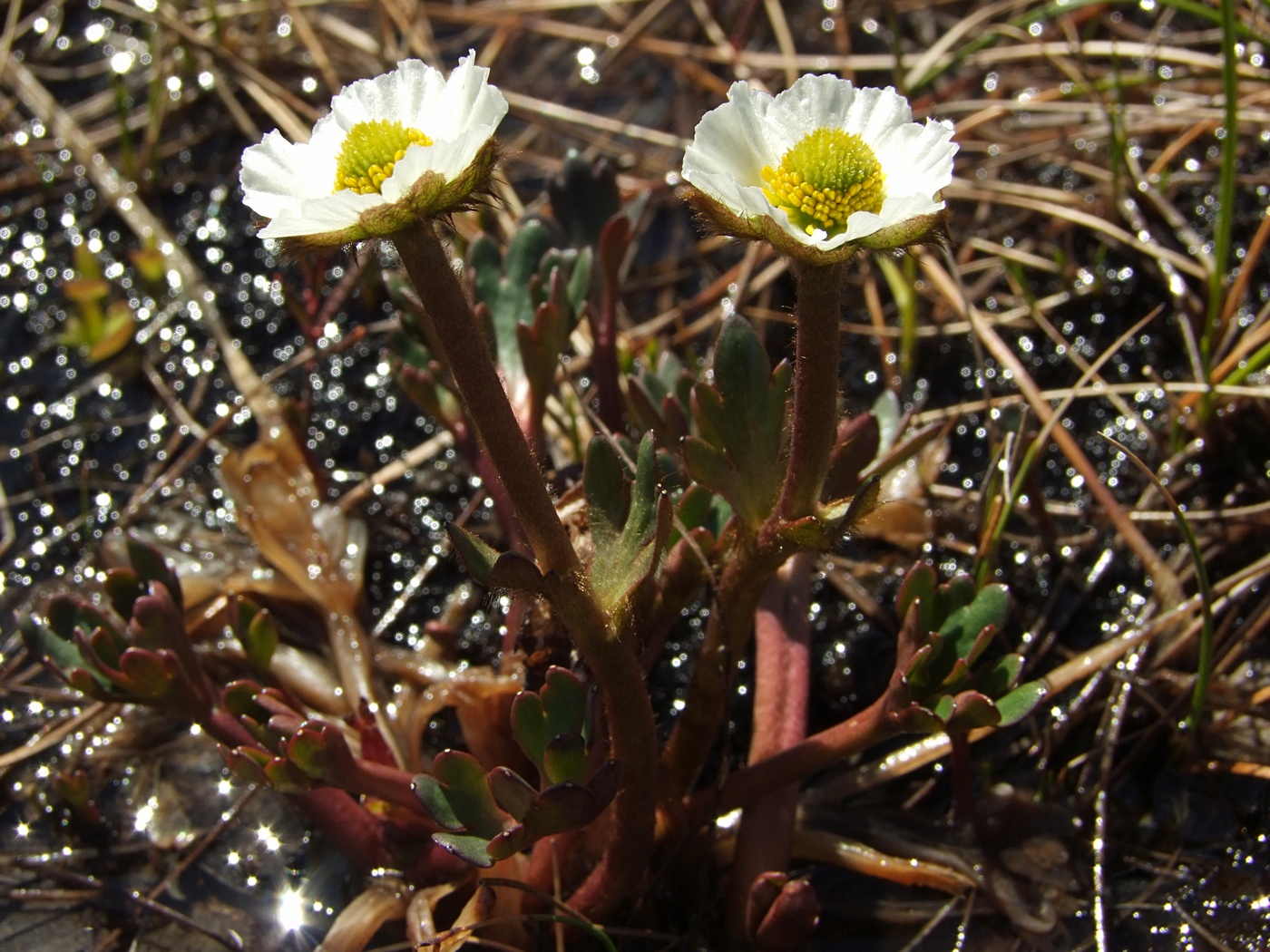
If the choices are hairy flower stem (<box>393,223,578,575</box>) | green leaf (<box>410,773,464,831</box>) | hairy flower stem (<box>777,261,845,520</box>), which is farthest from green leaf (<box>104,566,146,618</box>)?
hairy flower stem (<box>777,261,845,520</box>)

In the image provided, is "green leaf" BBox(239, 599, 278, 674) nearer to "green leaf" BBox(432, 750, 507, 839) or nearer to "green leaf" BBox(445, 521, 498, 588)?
"green leaf" BBox(432, 750, 507, 839)

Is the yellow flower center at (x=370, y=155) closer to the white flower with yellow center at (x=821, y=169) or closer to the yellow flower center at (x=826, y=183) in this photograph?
the white flower with yellow center at (x=821, y=169)

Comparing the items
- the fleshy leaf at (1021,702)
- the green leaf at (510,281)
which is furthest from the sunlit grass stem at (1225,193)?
the green leaf at (510,281)

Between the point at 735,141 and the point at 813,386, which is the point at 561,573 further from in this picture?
the point at 735,141

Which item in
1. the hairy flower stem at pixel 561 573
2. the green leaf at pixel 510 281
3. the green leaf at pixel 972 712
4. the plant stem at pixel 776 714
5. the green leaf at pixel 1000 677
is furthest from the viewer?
the green leaf at pixel 510 281

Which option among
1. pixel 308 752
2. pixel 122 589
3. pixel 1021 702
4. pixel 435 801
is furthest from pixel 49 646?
pixel 1021 702

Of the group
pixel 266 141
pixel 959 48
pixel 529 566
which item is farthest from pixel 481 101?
pixel 959 48

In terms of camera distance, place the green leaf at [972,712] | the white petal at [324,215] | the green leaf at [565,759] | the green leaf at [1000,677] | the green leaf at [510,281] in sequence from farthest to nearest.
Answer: the green leaf at [510,281], the green leaf at [1000,677], the green leaf at [972,712], the green leaf at [565,759], the white petal at [324,215]
